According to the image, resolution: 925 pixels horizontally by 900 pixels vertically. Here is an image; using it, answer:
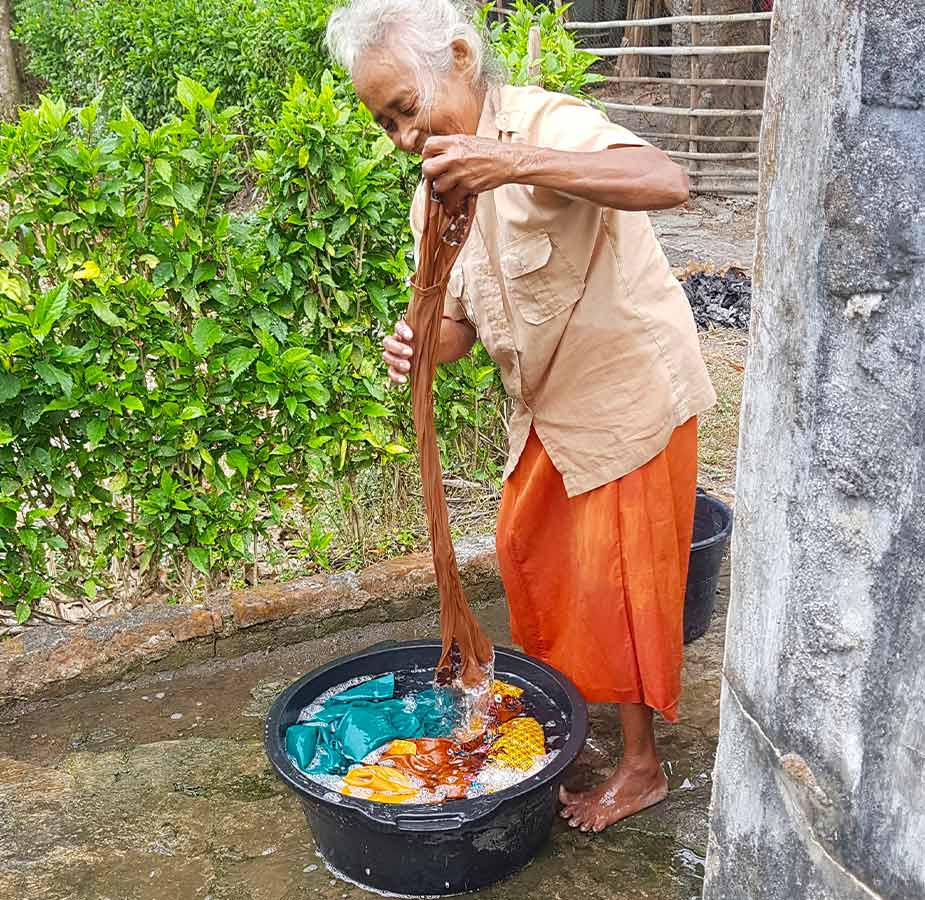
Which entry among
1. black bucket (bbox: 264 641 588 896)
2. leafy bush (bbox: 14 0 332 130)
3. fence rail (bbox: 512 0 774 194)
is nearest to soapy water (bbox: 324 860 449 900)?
black bucket (bbox: 264 641 588 896)

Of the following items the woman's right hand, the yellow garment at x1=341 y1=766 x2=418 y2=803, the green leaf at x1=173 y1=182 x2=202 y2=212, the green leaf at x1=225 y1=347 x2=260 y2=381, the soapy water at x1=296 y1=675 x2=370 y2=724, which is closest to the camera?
the woman's right hand

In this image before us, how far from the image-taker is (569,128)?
2355 mm

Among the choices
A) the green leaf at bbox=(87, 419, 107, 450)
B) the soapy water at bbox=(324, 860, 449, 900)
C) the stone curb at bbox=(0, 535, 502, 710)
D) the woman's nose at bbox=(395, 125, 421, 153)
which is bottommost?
the soapy water at bbox=(324, 860, 449, 900)

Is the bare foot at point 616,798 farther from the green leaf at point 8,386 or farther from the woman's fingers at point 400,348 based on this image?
the green leaf at point 8,386

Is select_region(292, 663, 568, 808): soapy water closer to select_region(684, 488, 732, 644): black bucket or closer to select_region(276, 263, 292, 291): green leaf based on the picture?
select_region(684, 488, 732, 644): black bucket

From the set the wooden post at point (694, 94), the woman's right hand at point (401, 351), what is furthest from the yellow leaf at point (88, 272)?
the wooden post at point (694, 94)

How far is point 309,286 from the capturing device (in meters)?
3.79

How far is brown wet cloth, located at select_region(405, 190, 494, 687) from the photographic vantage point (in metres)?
2.31

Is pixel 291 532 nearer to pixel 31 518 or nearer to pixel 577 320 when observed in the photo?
pixel 31 518

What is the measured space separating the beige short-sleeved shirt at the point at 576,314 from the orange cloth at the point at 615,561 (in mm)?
85

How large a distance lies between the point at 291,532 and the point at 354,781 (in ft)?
5.86

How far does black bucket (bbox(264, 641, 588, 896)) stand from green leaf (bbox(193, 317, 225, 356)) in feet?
3.88

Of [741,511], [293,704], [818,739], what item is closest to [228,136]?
[293,704]

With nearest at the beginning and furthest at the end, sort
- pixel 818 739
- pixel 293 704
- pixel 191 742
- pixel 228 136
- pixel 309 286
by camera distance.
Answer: pixel 818 739 < pixel 293 704 < pixel 191 742 < pixel 228 136 < pixel 309 286
